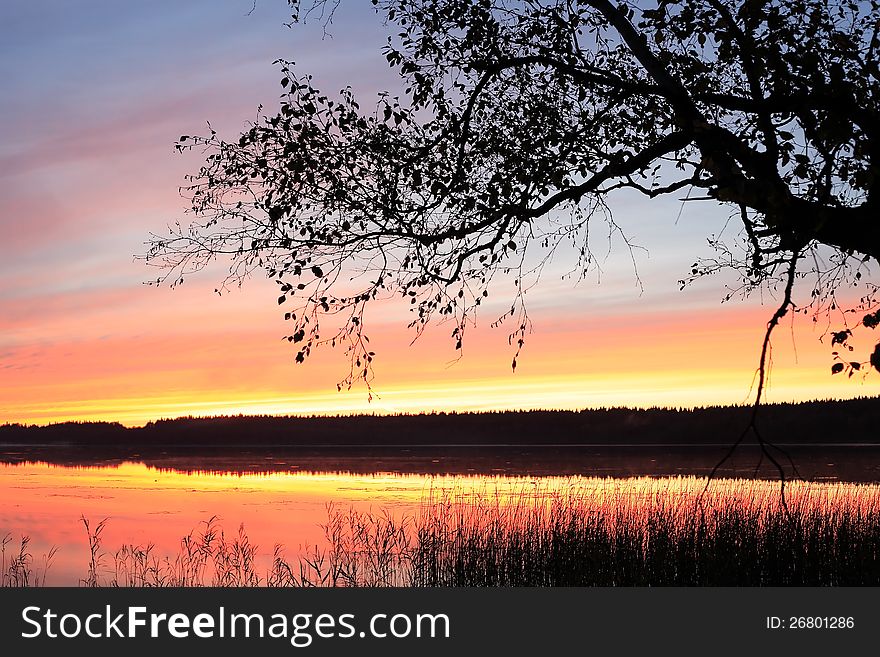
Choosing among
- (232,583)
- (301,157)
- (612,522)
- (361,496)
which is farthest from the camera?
(361,496)

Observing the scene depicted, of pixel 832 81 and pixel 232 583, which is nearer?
pixel 832 81

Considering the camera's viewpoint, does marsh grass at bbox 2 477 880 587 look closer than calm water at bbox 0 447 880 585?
Yes

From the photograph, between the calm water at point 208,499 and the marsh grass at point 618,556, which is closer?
the marsh grass at point 618,556

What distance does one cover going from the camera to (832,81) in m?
9.22

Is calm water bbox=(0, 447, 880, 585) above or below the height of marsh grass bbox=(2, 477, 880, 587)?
below

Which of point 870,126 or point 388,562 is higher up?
point 870,126

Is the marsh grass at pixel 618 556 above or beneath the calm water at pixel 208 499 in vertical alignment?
above

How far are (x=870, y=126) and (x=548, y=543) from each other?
8.71 metres

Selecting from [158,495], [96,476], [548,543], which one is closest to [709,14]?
[548,543]

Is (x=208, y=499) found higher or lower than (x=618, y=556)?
lower

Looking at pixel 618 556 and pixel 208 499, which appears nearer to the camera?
pixel 618 556

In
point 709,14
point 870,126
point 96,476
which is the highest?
point 709,14
